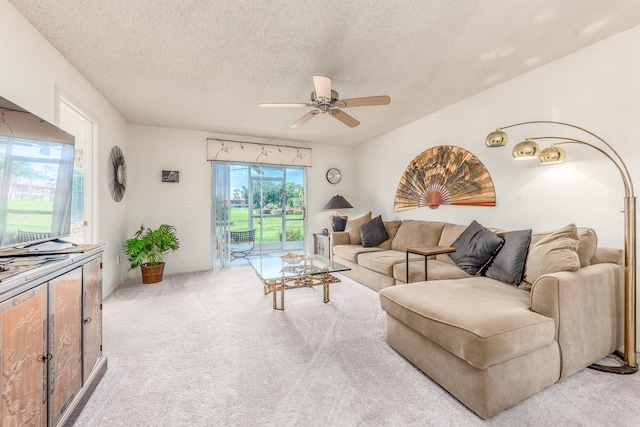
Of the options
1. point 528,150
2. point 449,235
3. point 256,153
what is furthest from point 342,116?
point 256,153

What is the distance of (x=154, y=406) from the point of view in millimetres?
1535

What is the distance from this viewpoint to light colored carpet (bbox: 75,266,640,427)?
1.44 m

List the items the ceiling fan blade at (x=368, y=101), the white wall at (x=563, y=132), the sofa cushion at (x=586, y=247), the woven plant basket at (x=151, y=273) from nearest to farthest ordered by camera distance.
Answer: the sofa cushion at (x=586, y=247) < the white wall at (x=563, y=132) < the ceiling fan blade at (x=368, y=101) < the woven plant basket at (x=151, y=273)

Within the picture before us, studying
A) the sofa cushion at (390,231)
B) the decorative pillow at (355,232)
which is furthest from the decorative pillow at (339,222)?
the sofa cushion at (390,231)

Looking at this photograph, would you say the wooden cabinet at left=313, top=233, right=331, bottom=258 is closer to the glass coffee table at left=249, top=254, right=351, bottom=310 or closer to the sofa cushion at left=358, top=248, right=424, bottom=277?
the sofa cushion at left=358, top=248, right=424, bottom=277

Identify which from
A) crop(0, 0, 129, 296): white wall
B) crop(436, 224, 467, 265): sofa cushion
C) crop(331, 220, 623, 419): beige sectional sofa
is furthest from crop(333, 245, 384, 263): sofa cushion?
crop(0, 0, 129, 296): white wall

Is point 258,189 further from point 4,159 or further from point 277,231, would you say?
point 4,159

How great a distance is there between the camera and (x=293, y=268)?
3090 mm

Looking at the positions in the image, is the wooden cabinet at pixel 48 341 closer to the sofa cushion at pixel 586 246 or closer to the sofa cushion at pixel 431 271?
the sofa cushion at pixel 431 271

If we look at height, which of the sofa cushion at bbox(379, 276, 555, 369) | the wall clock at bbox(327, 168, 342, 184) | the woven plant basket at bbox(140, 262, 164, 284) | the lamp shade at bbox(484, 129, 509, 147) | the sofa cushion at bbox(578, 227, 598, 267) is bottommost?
the woven plant basket at bbox(140, 262, 164, 284)

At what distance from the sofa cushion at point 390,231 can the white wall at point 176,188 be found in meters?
2.98

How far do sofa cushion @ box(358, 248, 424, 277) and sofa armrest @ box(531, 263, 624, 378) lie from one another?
5.35 feet

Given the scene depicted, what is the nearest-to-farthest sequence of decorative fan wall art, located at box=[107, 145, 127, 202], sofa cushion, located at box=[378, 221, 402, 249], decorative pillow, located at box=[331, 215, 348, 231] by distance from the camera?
decorative fan wall art, located at box=[107, 145, 127, 202], sofa cushion, located at box=[378, 221, 402, 249], decorative pillow, located at box=[331, 215, 348, 231]

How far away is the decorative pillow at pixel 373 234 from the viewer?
4.29 metres
